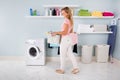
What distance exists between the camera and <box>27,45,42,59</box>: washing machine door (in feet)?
15.3

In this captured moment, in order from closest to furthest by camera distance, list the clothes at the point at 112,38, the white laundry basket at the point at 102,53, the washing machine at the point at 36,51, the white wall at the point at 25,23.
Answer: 1. the washing machine at the point at 36,51
2. the clothes at the point at 112,38
3. the white laundry basket at the point at 102,53
4. the white wall at the point at 25,23

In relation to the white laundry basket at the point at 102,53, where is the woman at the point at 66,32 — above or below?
above

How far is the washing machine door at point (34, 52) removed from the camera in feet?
15.3

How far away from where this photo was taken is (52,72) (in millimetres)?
4125

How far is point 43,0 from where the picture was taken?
16.7 feet

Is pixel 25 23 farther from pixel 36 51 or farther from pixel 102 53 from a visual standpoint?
pixel 102 53

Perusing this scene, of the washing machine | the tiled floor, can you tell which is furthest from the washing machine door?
the tiled floor

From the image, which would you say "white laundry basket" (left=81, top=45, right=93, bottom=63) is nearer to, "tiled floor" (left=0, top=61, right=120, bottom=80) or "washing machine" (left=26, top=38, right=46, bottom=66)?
"tiled floor" (left=0, top=61, right=120, bottom=80)

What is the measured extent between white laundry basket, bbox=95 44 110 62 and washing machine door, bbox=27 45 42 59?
1.70m

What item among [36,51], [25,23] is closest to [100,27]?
[36,51]

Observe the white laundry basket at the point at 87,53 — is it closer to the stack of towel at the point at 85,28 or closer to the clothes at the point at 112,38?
the stack of towel at the point at 85,28

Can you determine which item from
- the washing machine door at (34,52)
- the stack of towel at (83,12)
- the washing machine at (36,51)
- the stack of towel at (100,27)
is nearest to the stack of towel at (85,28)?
the stack of towel at (100,27)

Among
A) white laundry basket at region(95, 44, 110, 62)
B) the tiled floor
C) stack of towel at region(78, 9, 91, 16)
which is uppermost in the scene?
stack of towel at region(78, 9, 91, 16)

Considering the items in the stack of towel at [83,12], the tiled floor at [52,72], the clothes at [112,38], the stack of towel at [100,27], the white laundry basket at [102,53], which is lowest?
the tiled floor at [52,72]
